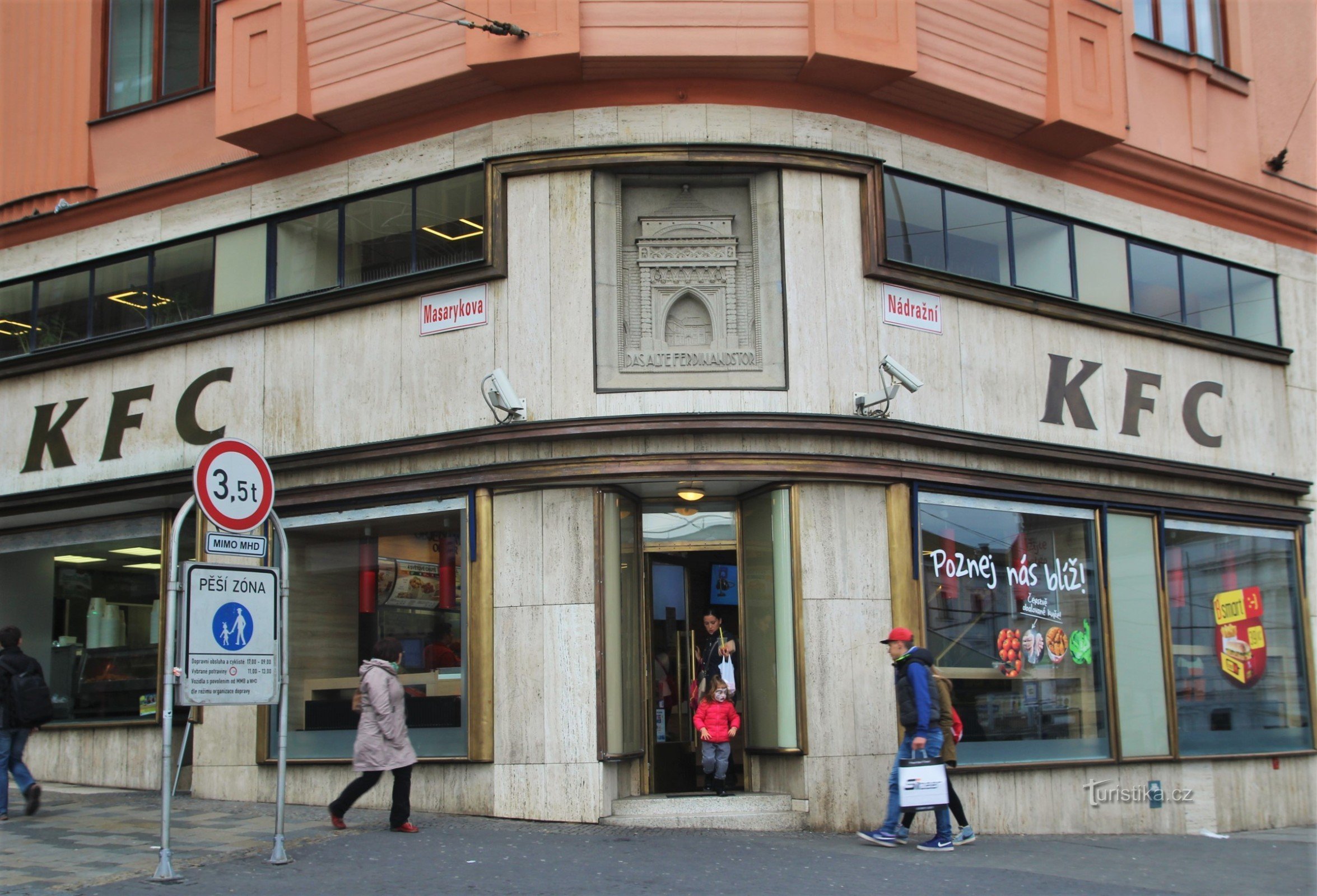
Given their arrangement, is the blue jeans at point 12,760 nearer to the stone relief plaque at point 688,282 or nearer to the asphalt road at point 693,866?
the asphalt road at point 693,866

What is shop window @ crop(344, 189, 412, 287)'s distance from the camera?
1372cm

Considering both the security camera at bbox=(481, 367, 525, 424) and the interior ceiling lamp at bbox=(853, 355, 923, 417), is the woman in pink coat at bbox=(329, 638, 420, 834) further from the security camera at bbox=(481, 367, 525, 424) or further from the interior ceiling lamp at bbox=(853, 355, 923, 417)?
the interior ceiling lamp at bbox=(853, 355, 923, 417)

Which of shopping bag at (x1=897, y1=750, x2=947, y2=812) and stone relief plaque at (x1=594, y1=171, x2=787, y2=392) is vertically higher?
stone relief plaque at (x1=594, y1=171, x2=787, y2=392)

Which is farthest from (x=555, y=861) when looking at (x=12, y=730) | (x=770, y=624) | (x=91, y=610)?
(x=91, y=610)

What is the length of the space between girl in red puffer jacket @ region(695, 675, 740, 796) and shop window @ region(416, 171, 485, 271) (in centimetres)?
486

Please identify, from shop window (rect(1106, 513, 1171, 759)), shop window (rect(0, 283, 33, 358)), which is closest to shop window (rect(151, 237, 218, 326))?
shop window (rect(0, 283, 33, 358))

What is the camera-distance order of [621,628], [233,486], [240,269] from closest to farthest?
[233,486], [621,628], [240,269]

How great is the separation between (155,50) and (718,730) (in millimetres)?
10709

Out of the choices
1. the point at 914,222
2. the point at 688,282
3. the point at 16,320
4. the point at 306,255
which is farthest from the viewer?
the point at 16,320

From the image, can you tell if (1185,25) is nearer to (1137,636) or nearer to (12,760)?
(1137,636)

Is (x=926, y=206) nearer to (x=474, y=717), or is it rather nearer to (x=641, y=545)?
(x=641, y=545)

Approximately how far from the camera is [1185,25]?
55.2ft

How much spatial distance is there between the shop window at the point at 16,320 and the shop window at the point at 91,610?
93.2 inches

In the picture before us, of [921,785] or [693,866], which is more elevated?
[921,785]
